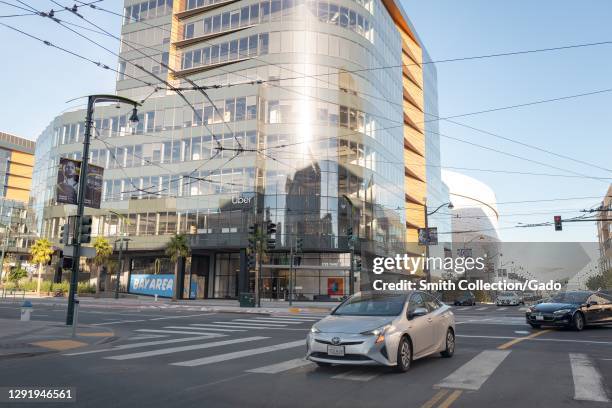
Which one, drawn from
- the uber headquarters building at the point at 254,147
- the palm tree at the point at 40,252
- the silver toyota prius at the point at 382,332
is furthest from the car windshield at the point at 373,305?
the palm tree at the point at 40,252

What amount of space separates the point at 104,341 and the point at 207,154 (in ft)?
132

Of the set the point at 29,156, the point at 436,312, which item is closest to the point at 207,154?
the point at 436,312

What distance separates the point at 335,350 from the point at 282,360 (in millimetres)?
2277

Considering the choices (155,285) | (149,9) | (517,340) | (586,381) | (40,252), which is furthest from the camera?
(149,9)

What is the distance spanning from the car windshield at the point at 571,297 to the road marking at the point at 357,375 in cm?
1226

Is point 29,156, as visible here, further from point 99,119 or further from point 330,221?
point 330,221

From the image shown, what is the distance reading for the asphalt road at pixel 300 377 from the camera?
6164 millimetres

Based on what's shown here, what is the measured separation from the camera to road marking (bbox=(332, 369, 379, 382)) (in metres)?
7.49

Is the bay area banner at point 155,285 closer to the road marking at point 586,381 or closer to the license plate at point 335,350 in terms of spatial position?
the license plate at point 335,350

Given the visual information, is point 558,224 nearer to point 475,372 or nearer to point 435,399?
point 475,372

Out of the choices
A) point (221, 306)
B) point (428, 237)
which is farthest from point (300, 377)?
point (428, 237)

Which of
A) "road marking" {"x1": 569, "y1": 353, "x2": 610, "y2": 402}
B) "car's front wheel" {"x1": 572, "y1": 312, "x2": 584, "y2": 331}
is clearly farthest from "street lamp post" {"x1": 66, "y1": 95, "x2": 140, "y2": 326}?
"car's front wheel" {"x1": 572, "y1": 312, "x2": 584, "y2": 331}

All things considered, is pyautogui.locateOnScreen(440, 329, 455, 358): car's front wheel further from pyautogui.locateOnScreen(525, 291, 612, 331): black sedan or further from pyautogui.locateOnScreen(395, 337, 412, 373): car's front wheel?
pyautogui.locateOnScreen(525, 291, 612, 331): black sedan

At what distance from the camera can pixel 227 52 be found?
5438 centimetres
